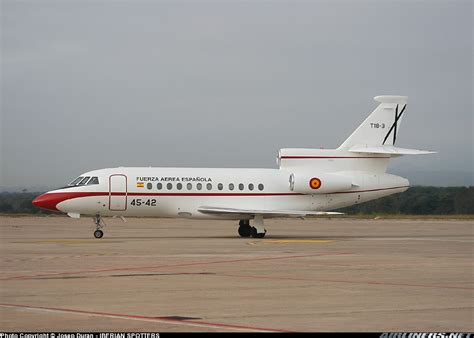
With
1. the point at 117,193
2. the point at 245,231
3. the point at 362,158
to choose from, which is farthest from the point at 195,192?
the point at 362,158

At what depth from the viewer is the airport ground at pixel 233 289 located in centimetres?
1299

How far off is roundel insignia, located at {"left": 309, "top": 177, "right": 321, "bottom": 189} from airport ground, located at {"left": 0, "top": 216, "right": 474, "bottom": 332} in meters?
8.96

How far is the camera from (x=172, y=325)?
12.6m

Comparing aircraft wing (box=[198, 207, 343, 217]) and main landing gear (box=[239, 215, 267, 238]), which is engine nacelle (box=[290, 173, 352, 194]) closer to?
aircraft wing (box=[198, 207, 343, 217])

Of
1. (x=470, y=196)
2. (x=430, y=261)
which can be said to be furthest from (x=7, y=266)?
(x=470, y=196)

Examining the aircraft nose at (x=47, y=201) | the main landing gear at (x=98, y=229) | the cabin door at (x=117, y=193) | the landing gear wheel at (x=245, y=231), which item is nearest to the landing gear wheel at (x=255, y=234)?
the landing gear wheel at (x=245, y=231)

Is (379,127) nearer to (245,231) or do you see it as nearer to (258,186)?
(258,186)

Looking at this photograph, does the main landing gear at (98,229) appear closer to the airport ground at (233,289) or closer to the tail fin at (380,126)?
the airport ground at (233,289)

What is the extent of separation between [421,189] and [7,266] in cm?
8722

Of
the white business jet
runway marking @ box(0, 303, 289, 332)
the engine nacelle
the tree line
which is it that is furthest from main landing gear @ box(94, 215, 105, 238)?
the tree line

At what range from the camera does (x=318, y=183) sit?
38.5 meters

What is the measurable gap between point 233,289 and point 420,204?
77.3 meters

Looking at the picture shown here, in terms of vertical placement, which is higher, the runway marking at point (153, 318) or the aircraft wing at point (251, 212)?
the aircraft wing at point (251, 212)

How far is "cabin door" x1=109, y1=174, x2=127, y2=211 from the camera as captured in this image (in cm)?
3662
